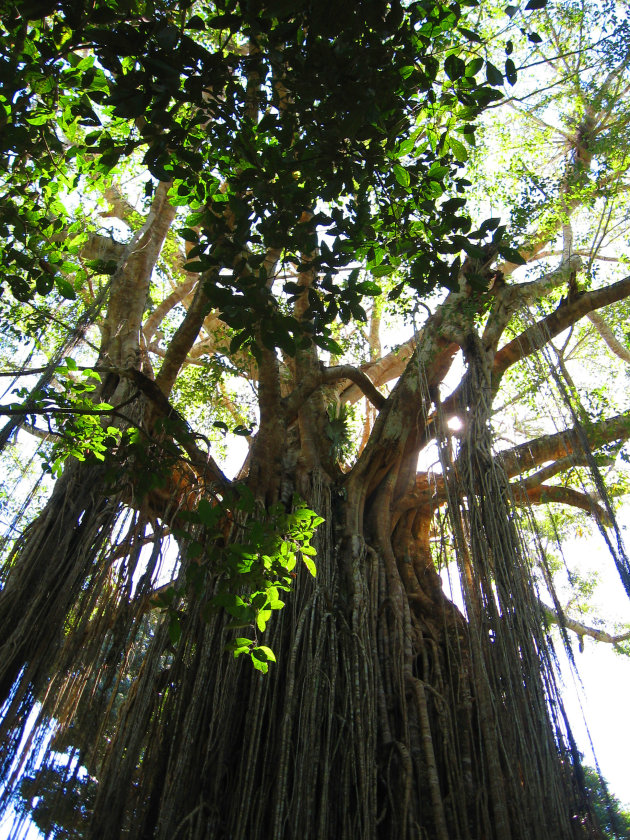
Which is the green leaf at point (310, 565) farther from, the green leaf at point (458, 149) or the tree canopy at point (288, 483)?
the green leaf at point (458, 149)

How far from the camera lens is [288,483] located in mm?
3703

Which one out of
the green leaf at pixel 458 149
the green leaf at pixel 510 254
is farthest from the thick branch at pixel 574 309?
the green leaf at pixel 458 149

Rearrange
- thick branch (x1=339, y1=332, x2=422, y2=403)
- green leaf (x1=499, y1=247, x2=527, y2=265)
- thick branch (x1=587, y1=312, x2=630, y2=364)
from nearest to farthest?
green leaf (x1=499, y1=247, x2=527, y2=265) < thick branch (x1=339, y1=332, x2=422, y2=403) < thick branch (x1=587, y1=312, x2=630, y2=364)

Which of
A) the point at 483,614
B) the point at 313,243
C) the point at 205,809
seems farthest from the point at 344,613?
the point at 313,243

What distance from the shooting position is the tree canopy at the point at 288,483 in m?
1.97

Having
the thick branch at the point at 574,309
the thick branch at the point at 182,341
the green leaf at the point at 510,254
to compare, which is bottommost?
the green leaf at the point at 510,254

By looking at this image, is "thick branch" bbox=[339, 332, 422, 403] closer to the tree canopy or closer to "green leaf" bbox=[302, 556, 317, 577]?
the tree canopy

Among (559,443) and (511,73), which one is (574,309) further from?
(511,73)

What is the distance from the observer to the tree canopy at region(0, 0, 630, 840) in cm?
197

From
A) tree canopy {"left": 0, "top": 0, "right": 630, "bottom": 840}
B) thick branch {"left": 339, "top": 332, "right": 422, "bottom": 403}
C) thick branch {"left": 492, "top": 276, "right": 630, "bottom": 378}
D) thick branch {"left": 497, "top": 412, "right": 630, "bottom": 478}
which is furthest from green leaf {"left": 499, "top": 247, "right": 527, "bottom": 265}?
thick branch {"left": 339, "top": 332, "right": 422, "bottom": 403}

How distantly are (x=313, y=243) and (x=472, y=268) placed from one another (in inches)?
72.7

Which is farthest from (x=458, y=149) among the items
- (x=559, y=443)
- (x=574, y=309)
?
(x=559, y=443)

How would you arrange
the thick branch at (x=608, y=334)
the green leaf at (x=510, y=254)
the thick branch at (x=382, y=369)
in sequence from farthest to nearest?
the thick branch at (x=608, y=334) < the thick branch at (x=382, y=369) < the green leaf at (x=510, y=254)

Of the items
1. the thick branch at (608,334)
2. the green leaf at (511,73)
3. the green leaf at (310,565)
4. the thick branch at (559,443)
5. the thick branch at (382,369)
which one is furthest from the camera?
the thick branch at (608,334)
